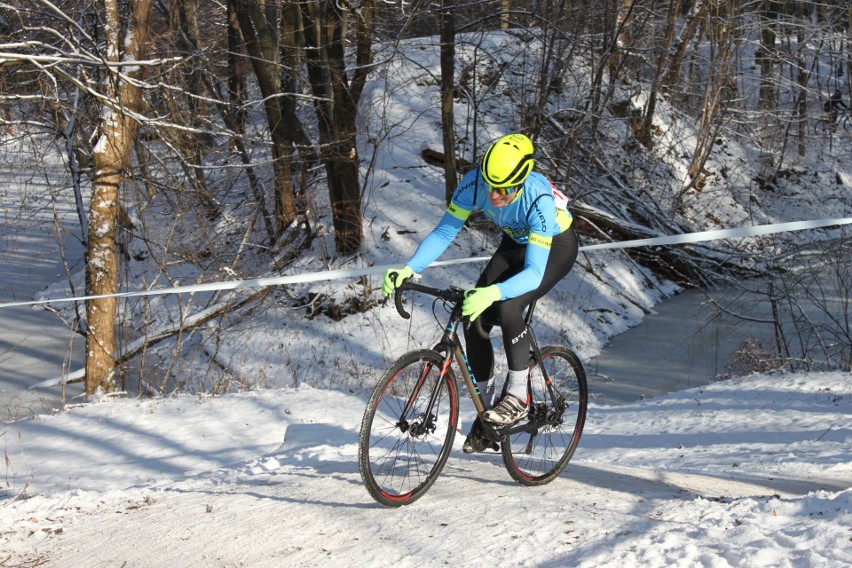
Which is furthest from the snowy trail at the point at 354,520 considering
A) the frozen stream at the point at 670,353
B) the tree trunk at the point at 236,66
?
the tree trunk at the point at 236,66

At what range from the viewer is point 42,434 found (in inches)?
296

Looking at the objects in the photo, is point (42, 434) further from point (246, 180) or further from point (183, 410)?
point (246, 180)

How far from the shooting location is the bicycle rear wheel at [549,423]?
16.4ft

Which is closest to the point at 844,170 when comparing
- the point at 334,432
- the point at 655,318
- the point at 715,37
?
the point at 715,37

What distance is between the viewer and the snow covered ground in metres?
3.56

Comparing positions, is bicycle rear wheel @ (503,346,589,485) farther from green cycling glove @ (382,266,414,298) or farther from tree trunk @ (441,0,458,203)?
tree trunk @ (441,0,458,203)

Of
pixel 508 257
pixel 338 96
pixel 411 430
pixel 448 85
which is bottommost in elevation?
pixel 411 430

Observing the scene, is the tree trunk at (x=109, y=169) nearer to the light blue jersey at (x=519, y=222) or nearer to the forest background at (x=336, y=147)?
the forest background at (x=336, y=147)

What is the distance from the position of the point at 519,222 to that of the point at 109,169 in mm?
6223

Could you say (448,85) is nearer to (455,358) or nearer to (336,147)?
(336,147)

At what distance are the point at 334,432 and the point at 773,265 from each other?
7670 millimetres

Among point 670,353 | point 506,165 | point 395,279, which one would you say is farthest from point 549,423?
point 670,353

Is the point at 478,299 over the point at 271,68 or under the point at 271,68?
under

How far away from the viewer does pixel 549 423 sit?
16.7 ft
